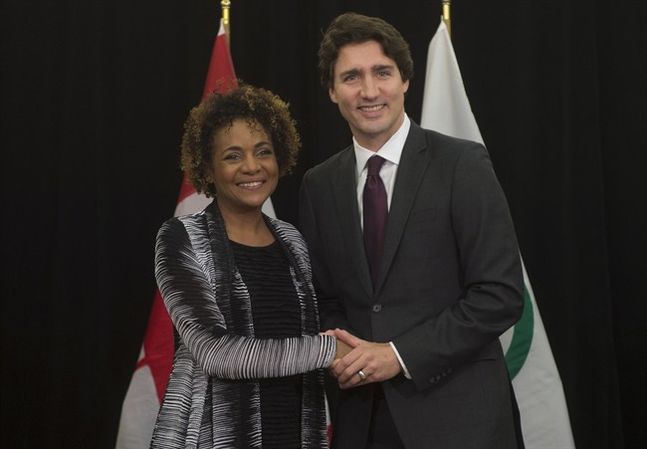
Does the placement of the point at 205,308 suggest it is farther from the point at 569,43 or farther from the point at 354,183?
the point at 569,43

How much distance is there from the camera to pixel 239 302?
2178mm

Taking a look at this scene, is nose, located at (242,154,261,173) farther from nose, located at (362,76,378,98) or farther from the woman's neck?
nose, located at (362,76,378,98)

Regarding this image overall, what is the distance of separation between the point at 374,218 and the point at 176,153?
196 centimetres

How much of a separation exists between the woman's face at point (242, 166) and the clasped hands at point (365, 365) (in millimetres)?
505

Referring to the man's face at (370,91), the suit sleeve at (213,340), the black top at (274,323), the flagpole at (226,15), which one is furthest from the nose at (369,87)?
the flagpole at (226,15)

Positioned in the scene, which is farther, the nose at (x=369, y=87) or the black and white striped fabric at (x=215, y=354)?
the nose at (x=369, y=87)

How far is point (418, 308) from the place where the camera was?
2.15 meters

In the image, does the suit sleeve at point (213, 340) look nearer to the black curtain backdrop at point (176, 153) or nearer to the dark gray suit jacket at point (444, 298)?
the dark gray suit jacket at point (444, 298)

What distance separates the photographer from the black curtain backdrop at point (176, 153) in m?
3.75

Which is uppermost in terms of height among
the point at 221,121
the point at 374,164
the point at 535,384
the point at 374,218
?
the point at 221,121

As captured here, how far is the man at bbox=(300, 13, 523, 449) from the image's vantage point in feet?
6.88

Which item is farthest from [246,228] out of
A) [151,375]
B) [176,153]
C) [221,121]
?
[176,153]

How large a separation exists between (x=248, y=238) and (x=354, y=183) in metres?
0.33

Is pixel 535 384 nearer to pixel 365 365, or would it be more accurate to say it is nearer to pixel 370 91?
pixel 365 365
